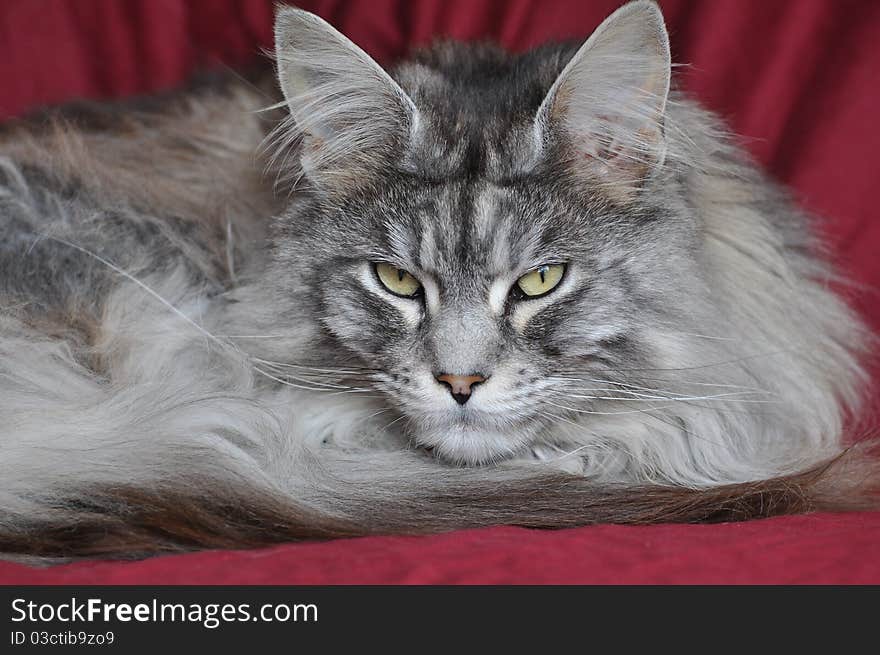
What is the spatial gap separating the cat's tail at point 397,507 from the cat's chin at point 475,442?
0.03 meters

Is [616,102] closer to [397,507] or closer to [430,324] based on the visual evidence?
[430,324]

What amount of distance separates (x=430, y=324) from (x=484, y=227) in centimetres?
16

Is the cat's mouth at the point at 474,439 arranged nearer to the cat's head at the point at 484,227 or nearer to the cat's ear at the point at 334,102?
the cat's head at the point at 484,227

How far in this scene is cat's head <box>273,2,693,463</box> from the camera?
1.47 metres

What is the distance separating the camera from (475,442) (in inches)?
59.2

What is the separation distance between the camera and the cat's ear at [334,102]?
1.55 meters

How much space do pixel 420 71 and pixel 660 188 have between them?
45cm

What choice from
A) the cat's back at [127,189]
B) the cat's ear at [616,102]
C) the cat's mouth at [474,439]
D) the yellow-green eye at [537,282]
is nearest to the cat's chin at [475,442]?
the cat's mouth at [474,439]

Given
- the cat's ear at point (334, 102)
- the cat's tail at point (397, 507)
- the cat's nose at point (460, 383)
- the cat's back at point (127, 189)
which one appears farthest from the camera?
the cat's back at point (127, 189)

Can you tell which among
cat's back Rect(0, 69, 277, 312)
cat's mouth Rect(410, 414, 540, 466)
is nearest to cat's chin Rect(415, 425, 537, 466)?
cat's mouth Rect(410, 414, 540, 466)

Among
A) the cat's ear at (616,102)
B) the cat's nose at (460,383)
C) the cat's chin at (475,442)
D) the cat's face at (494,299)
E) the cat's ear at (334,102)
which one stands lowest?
the cat's chin at (475,442)

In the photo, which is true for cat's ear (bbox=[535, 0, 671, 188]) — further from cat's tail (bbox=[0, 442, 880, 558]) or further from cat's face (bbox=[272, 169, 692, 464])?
cat's tail (bbox=[0, 442, 880, 558])
